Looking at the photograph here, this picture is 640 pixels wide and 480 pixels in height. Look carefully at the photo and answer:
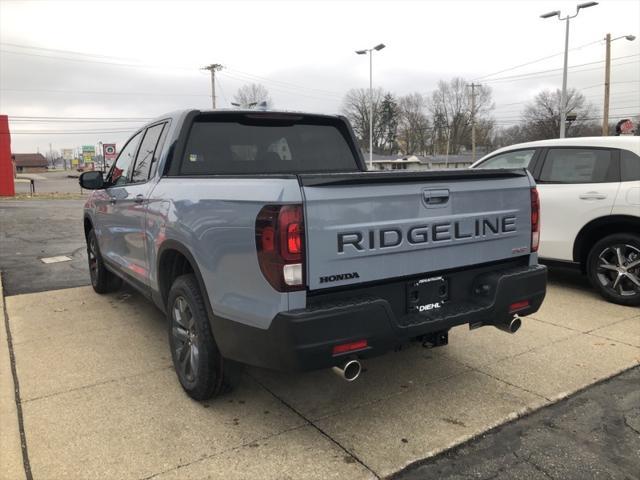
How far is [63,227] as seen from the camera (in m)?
13.2

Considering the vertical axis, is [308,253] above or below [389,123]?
below

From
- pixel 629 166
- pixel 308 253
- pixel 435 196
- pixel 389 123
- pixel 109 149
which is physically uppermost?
pixel 389 123

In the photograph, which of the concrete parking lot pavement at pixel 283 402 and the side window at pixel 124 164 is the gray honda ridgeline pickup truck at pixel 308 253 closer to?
the concrete parking lot pavement at pixel 283 402

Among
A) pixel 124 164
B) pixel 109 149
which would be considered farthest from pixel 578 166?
pixel 109 149

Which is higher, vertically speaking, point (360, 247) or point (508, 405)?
point (360, 247)

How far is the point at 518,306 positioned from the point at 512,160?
385cm

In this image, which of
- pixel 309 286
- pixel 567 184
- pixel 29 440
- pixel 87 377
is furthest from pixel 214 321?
pixel 567 184

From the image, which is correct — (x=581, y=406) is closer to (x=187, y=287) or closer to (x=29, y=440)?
(x=187, y=287)

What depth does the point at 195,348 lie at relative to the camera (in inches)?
134

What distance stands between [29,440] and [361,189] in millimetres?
2391

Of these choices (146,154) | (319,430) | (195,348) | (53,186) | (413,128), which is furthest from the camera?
(413,128)

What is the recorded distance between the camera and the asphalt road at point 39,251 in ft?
23.6

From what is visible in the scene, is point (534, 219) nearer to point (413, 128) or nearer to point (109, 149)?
point (109, 149)

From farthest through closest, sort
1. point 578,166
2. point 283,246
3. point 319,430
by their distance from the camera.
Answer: point 578,166 → point 319,430 → point 283,246
